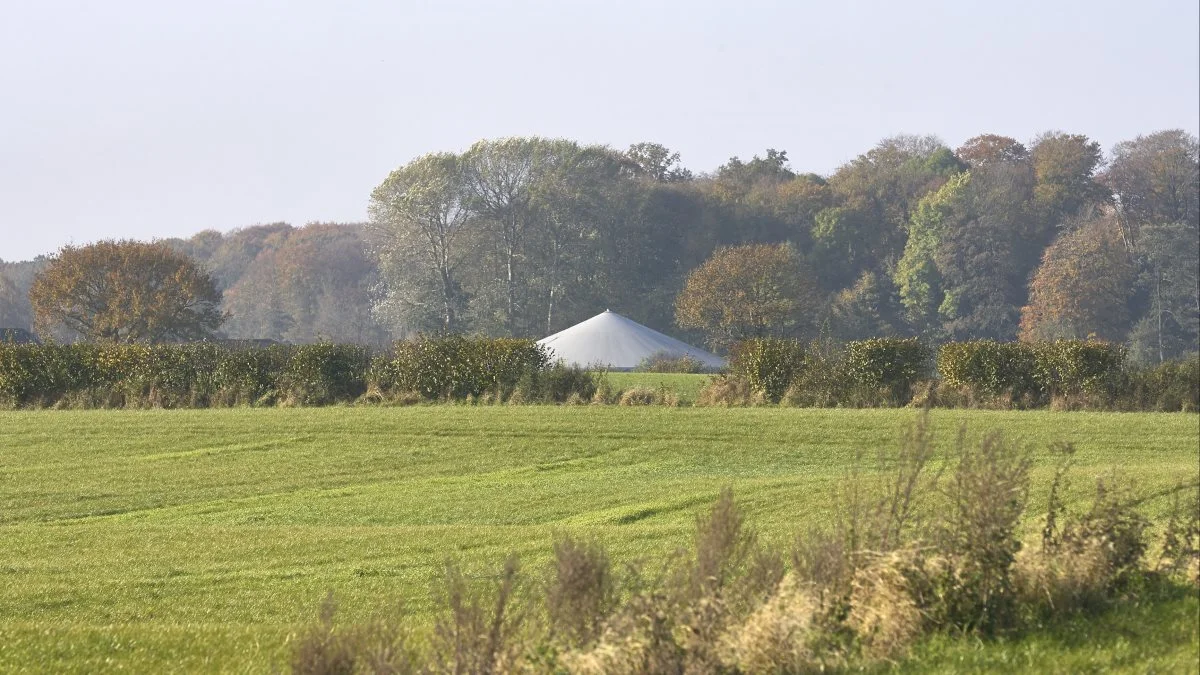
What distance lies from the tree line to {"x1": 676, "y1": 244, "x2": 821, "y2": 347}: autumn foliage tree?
0.36 metres

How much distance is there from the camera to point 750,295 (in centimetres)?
5625

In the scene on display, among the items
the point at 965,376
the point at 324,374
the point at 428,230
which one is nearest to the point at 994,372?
the point at 965,376

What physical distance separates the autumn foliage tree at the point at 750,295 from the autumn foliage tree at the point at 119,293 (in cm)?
2141

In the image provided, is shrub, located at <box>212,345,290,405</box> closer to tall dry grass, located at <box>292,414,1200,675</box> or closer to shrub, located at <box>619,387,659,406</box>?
shrub, located at <box>619,387,659,406</box>

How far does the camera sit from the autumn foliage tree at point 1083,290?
60.6 m

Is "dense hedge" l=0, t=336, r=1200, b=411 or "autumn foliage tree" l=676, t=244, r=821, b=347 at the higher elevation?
"autumn foliage tree" l=676, t=244, r=821, b=347

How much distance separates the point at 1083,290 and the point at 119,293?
42.5 m

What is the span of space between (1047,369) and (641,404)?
8.24 meters

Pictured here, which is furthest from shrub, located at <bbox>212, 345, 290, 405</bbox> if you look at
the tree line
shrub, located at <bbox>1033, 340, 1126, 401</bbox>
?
the tree line

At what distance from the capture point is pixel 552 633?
20.9 feet

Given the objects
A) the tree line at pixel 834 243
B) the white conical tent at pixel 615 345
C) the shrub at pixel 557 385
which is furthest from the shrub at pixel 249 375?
the tree line at pixel 834 243

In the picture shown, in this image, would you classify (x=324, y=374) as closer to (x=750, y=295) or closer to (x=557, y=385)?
(x=557, y=385)

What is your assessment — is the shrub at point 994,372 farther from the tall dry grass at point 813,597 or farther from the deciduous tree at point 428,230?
the deciduous tree at point 428,230

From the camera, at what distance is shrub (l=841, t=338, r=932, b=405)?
27234 millimetres
